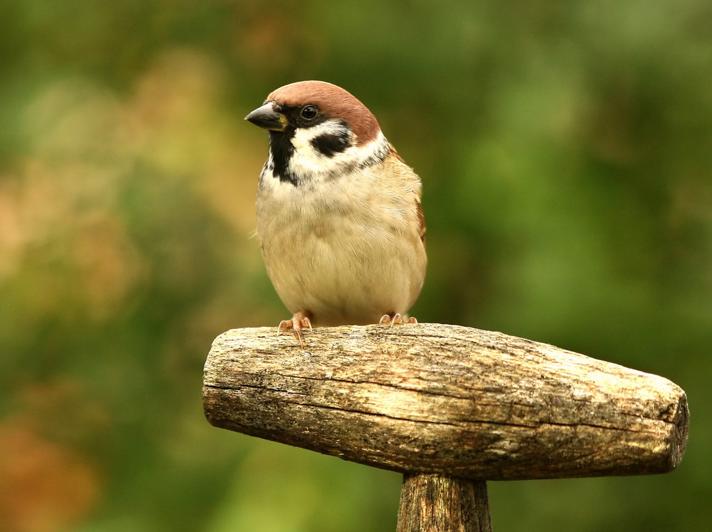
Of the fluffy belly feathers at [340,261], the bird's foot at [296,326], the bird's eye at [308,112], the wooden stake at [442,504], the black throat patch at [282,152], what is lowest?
the wooden stake at [442,504]

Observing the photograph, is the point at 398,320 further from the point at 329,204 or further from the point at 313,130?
the point at 313,130

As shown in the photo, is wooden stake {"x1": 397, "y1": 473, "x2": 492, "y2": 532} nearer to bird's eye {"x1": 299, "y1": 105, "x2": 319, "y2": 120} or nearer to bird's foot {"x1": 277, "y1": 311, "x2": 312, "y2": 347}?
bird's foot {"x1": 277, "y1": 311, "x2": 312, "y2": 347}

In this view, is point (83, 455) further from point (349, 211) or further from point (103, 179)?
point (349, 211)

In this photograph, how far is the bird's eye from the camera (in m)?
2.92

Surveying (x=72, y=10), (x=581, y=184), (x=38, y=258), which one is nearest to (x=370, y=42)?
(x=581, y=184)

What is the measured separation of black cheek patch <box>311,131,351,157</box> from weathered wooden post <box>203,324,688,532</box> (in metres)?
0.73

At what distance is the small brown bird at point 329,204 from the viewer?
2.94 m

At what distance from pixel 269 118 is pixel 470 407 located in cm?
107

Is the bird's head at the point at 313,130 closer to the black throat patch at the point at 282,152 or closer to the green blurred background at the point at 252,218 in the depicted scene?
the black throat patch at the point at 282,152

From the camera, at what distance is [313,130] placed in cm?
295

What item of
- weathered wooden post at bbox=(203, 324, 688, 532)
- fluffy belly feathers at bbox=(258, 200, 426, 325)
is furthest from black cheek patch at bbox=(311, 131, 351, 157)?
weathered wooden post at bbox=(203, 324, 688, 532)

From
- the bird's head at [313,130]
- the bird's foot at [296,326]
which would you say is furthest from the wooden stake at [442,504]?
the bird's head at [313,130]

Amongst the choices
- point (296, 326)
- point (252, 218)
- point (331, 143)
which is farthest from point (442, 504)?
point (252, 218)

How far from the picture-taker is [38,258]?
13.5 ft
